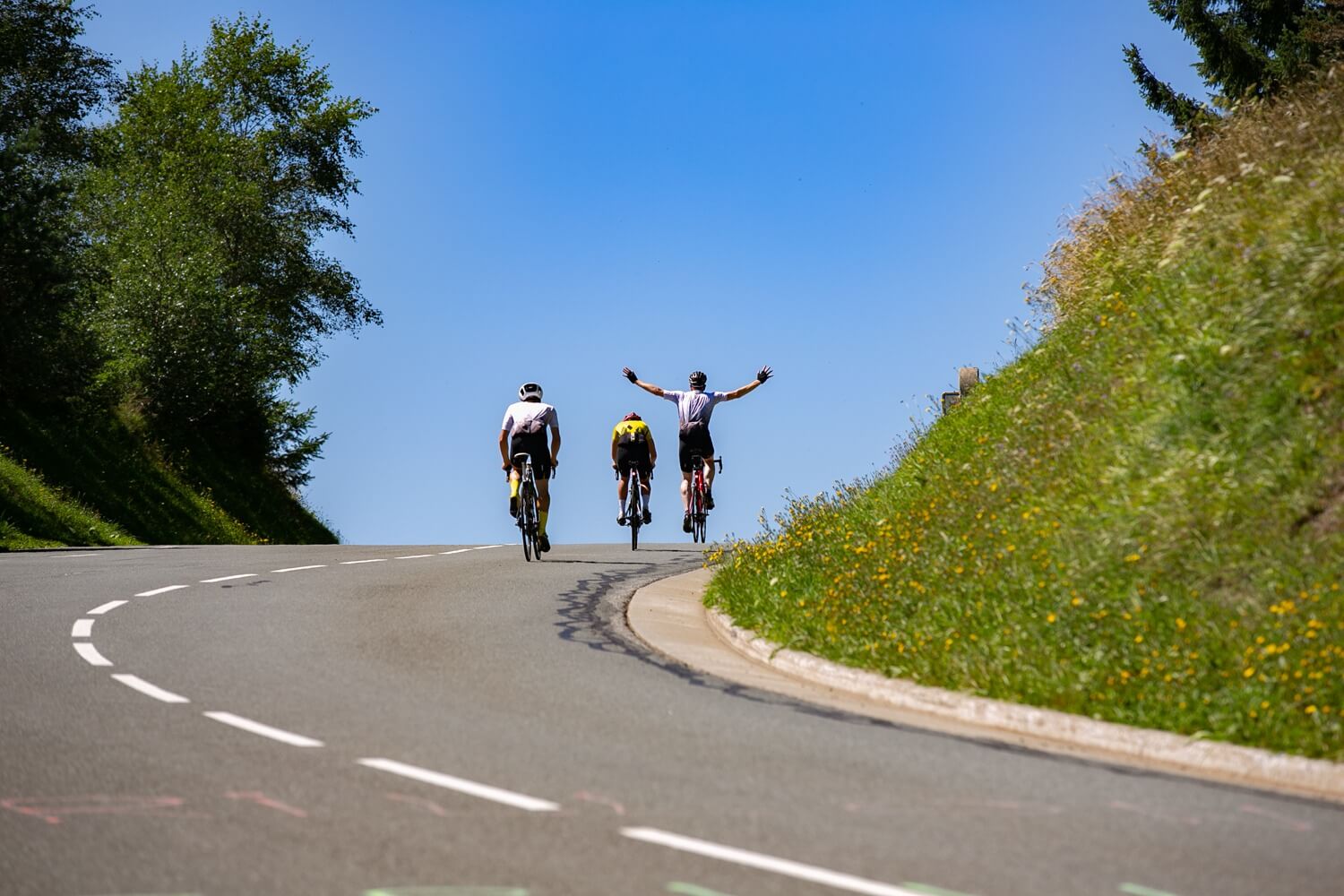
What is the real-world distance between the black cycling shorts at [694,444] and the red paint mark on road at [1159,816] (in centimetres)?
1510

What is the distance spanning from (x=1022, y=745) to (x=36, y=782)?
4.82m

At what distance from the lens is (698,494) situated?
21.9 metres

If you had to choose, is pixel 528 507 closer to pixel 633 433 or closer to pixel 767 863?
pixel 633 433

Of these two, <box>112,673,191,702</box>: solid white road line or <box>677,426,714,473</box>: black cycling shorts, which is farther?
<box>677,426,714,473</box>: black cycling shorts

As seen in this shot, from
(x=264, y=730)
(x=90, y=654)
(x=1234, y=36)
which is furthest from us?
(x=1234, y=36)

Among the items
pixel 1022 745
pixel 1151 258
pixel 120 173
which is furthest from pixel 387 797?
pixel 120 173

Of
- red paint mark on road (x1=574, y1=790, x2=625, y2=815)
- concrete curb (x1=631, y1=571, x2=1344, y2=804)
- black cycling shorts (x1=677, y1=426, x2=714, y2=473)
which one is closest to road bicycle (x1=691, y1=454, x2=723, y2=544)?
black cycling shorts (x1=677, y1=426, x2=714, y2=473)

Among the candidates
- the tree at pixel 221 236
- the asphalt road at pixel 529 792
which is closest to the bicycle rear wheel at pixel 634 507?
the asphalt road at pixel 529 792

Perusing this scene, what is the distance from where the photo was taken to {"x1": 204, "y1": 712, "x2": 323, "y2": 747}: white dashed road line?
7.37 meters

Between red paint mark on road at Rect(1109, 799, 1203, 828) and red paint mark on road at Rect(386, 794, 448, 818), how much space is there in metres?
2.82

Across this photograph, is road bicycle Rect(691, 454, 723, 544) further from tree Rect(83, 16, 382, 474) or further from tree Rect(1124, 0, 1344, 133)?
tree Rect(83, 16, 382, 474)

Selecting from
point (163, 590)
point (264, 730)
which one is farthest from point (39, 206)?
point (264, 730)

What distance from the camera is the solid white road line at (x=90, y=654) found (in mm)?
10047

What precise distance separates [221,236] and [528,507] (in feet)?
109
